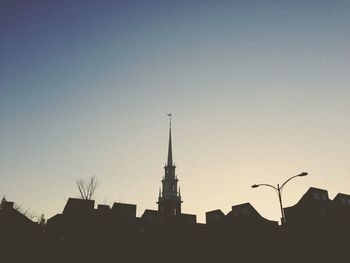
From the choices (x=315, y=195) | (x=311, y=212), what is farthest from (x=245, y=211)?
(x=315, y=195)

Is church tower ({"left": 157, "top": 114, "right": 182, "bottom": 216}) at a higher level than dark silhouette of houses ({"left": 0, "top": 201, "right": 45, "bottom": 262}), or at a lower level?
higher

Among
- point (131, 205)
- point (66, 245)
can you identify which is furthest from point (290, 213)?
point (66, 245)

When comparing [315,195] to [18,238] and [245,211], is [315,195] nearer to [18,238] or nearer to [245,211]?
[245,211]

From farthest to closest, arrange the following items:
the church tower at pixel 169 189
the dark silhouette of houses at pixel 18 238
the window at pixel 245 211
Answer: the church tower at pixel 169 189 < the window at pixel 245 211 < the dark silhouette of houses at pixel 18 238

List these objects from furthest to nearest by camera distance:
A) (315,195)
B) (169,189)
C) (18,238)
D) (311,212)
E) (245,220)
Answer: (169,189), (245,220), (315,195), (311,212), (18,238)

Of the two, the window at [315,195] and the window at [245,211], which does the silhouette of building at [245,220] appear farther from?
the window at [315,195]

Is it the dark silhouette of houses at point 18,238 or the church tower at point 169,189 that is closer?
the dark silhouette of houses at point 18,238

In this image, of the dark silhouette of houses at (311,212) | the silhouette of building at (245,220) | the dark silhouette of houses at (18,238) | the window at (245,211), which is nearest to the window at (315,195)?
the dark silhouette of houses at (311,212)

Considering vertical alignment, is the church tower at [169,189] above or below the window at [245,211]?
above

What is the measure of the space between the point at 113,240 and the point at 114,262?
2.63 metres

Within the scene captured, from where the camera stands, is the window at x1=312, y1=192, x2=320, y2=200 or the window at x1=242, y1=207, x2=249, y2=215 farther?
the window at x1=242, y1=207, x2=249, y2=215

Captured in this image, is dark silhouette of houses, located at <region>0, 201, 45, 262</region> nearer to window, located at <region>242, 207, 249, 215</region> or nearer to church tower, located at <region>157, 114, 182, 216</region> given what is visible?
window, located at <region>242, 207, 249, 215</region>

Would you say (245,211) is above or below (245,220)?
above

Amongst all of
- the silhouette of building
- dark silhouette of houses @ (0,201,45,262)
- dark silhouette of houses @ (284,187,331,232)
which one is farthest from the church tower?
dark silhouette of houses @ (0,201,45,262)
